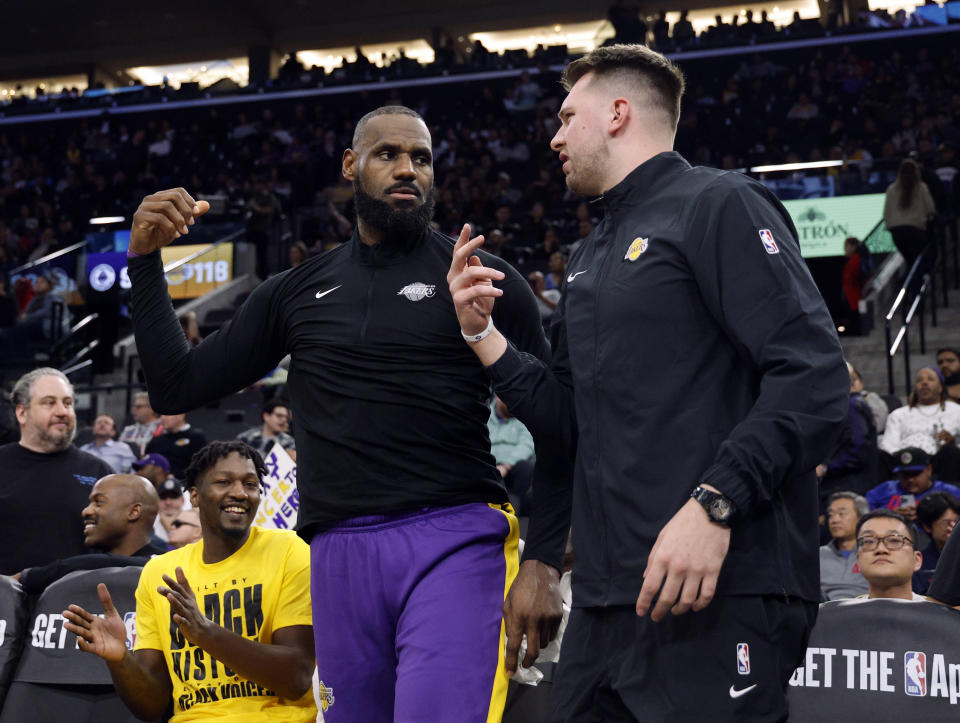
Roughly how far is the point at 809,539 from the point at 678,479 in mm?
290

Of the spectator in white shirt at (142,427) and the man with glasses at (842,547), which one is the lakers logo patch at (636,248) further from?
the spectator in white shirt at (142,427)

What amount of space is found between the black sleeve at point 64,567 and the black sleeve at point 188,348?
85.4 inches

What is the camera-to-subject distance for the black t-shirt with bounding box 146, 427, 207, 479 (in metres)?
10.1

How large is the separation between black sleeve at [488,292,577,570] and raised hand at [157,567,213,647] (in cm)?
150

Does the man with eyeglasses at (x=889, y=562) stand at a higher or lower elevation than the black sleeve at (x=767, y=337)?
lower

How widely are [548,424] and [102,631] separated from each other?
2.14 m

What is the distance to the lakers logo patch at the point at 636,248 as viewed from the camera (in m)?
2.49

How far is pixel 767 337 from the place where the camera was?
2.28 m

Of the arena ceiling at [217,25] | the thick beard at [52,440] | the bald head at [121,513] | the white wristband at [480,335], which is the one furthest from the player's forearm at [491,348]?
the arena ceiling at [217,25]

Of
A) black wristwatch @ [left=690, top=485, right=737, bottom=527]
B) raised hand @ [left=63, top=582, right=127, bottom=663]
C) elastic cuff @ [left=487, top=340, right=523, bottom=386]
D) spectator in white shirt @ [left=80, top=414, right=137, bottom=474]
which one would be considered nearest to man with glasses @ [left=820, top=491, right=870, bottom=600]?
raised hand @ [left=63, top=582, right=127, bottom=663]

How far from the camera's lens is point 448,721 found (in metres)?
2.87

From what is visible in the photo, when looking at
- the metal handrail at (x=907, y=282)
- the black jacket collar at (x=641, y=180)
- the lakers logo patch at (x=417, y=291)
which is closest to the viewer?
the black jacket collar at (x=641, y=180)

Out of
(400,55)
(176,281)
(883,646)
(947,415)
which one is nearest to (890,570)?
(883,646)

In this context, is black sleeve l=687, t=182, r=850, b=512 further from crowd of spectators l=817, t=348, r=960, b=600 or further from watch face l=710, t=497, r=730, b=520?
crowd of spectators l=817, t=348, r=960, b=600
